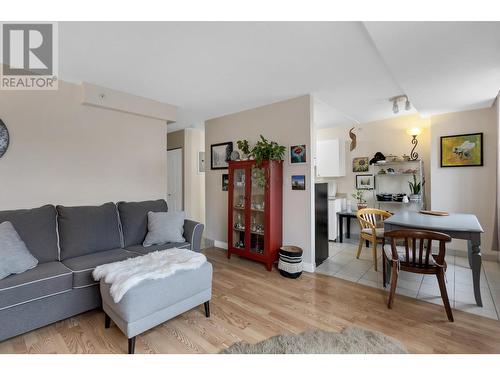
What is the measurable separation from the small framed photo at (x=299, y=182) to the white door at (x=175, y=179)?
9.85 ft

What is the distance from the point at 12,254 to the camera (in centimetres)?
187

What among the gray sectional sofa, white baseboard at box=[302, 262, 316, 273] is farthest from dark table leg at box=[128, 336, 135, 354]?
white baseboard at box=[302, 262, 316, 273]

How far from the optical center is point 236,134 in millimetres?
3984

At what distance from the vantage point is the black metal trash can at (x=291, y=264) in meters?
2.93

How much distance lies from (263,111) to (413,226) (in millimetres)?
2461

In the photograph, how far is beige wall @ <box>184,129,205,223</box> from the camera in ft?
17.3

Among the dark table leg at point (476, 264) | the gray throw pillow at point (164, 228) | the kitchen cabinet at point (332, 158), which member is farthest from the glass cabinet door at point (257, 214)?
the dark table leg at point (476, 264)

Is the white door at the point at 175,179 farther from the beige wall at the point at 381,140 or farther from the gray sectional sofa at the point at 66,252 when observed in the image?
the beige wall at the point at 381,140

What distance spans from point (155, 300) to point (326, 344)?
4.14 feet

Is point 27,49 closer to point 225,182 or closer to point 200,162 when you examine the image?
point 225,182

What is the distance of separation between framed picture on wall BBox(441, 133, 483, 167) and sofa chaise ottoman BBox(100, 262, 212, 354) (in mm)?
4007

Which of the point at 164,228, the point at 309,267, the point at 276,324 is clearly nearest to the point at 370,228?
the point at 309,267
